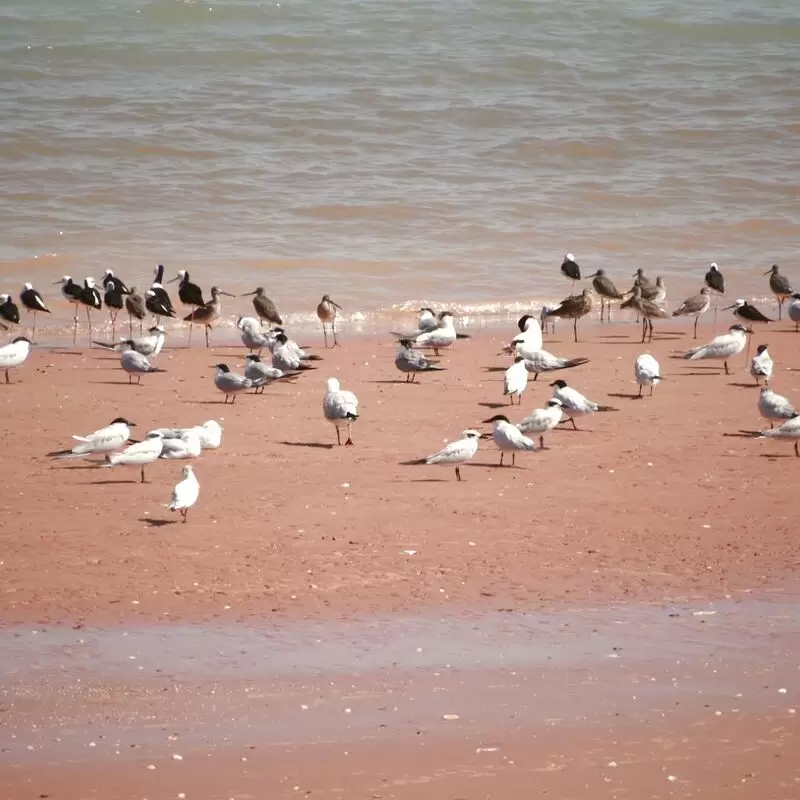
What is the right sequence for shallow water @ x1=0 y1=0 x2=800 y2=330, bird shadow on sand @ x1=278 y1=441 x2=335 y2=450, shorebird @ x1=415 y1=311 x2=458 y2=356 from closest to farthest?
bird shadow on sand @ x1=278 y1=441 x2=335 y2=450
shorebird @ x1=415 y1=311 x2=458 y2=356
shallow water @ x1=0 y1=0 x2=800 y2=330

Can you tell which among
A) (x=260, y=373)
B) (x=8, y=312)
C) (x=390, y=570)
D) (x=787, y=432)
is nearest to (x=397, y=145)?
(x=8, y=312)

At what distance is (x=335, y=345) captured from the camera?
1817 cm

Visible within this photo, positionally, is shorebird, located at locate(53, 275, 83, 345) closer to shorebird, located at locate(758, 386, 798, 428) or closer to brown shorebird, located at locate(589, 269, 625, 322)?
brown shorebird, located at locate(589, 269, 625, 322)

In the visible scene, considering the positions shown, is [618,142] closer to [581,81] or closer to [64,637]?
[581,81]

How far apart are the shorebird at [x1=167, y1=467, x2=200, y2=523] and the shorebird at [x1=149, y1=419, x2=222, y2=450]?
5.23 ft

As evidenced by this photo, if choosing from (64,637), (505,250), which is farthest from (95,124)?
(64,637)

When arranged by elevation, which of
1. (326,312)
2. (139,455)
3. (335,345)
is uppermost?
(139,455)

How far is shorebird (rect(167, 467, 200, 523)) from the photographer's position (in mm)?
10023

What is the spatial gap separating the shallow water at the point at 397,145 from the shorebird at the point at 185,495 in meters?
10.7

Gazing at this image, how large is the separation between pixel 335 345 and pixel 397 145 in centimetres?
1411

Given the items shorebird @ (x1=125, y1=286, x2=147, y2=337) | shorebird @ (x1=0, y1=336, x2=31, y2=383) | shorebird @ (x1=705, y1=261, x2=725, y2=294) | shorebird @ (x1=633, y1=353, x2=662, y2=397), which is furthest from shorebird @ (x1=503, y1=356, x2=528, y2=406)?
shorebird @ (x1=705, y1=261, x2=725, y2=294)

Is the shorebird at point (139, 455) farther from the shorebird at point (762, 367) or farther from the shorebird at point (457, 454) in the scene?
the shorebird at point (762, 367)

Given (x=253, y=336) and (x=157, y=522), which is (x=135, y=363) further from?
(x=157, y=522)

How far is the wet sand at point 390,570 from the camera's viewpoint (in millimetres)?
6688
